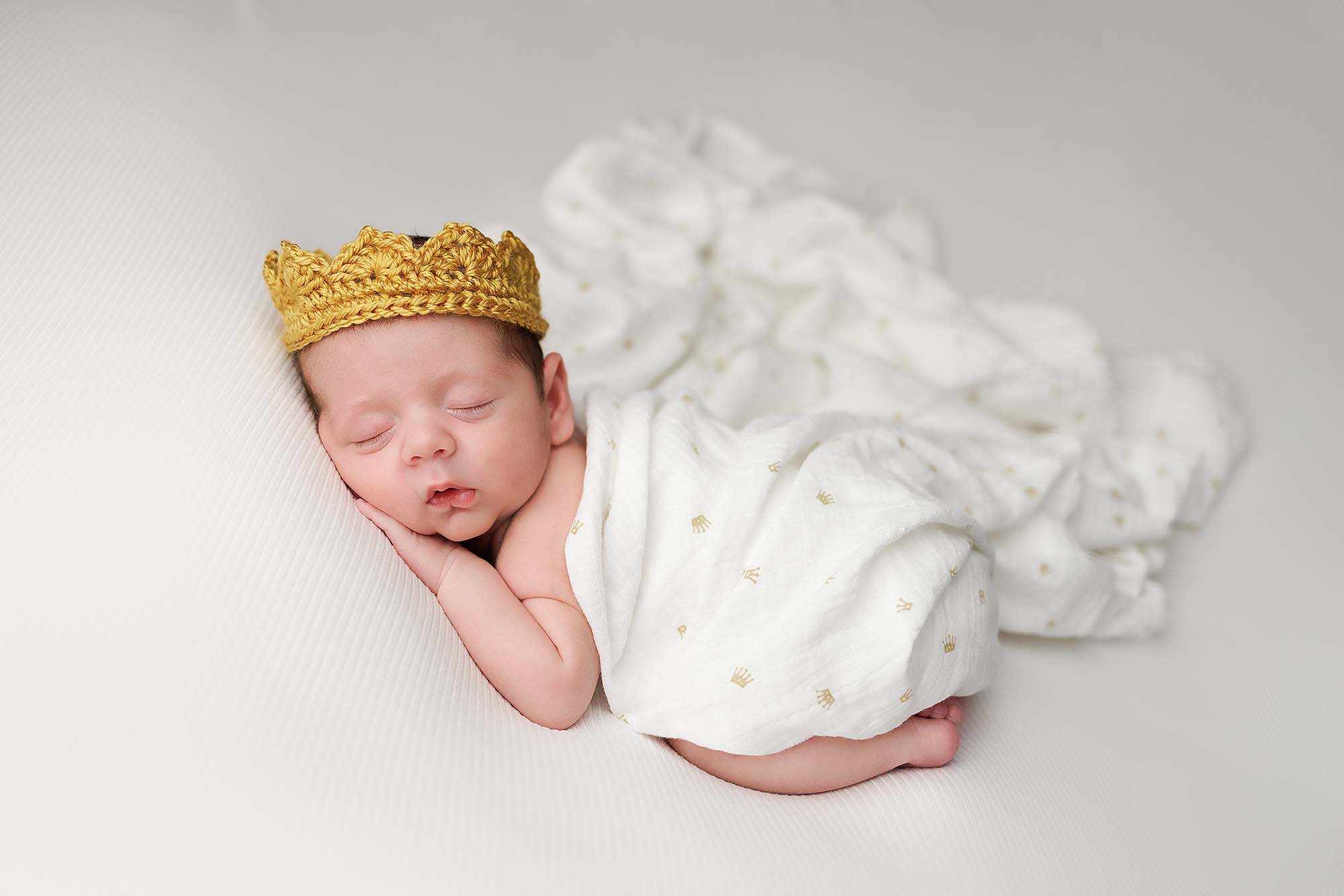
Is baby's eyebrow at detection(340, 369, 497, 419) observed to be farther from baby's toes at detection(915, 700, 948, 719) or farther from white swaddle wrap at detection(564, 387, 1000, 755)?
baby's toes at detection(915, 700, 948, 719)

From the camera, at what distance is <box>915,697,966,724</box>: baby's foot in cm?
121

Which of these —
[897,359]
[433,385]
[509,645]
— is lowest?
[509,645]

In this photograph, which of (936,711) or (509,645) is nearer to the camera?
(509,645)

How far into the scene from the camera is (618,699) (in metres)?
1.13

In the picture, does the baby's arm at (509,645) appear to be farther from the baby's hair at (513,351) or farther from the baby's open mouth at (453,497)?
the baby's hair at (513,351)

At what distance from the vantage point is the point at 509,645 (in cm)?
108

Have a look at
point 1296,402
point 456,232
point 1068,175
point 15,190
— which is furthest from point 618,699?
point 1068,175

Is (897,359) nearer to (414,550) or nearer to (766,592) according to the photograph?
(766,592)

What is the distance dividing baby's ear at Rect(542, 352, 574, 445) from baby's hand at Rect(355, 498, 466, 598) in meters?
0.21

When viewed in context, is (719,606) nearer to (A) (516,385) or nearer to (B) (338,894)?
(A) (516,385)

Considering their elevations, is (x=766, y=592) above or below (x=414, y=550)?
above

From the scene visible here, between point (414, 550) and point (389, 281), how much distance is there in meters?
0.30

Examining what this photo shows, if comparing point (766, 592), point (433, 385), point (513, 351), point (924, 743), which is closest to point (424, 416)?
point (433, 385)

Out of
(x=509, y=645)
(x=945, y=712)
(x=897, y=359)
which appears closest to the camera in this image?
(x=509, y=645)
